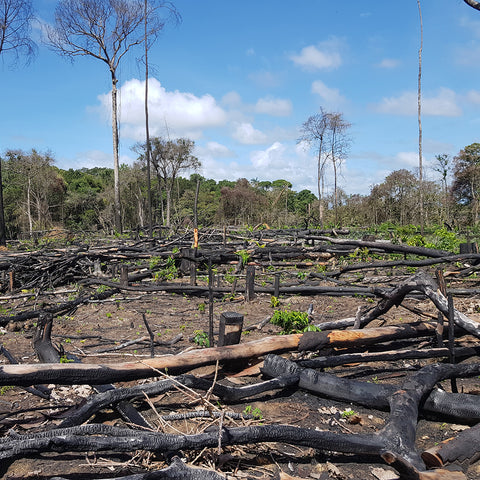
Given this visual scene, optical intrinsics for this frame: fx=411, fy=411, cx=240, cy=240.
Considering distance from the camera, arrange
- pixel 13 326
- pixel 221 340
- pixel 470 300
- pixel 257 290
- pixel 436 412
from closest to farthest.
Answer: pixel 436 412
pixel 221 340
pixel 13 326
pixel 470 300
pixel 257 290

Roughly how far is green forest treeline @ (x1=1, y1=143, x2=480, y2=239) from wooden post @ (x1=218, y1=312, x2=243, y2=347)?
1761 cm

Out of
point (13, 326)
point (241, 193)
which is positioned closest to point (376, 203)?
point (241, 193)

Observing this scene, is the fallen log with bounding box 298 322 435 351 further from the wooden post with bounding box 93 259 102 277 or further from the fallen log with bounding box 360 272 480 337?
the wooden post with bounding box 93 259 102 277

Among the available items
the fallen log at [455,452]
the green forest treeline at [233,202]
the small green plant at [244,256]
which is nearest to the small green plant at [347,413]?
the fallen log at [455,452]

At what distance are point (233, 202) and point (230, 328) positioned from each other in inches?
1260

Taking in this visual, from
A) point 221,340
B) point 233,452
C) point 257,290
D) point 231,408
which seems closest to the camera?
Answer: point 233,452

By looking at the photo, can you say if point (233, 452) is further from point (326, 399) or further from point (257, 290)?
point (257, 290)

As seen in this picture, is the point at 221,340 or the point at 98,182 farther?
the point at 98,182

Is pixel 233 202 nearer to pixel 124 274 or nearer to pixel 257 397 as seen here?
pixel 124 274

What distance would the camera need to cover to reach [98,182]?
151 ft

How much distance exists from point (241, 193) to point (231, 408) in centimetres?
3262

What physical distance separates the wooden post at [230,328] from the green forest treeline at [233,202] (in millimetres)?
17605

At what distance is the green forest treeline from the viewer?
28.9 metres

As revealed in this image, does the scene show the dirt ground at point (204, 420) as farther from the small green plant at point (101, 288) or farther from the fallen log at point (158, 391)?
the small green plant at point (101, 288)
